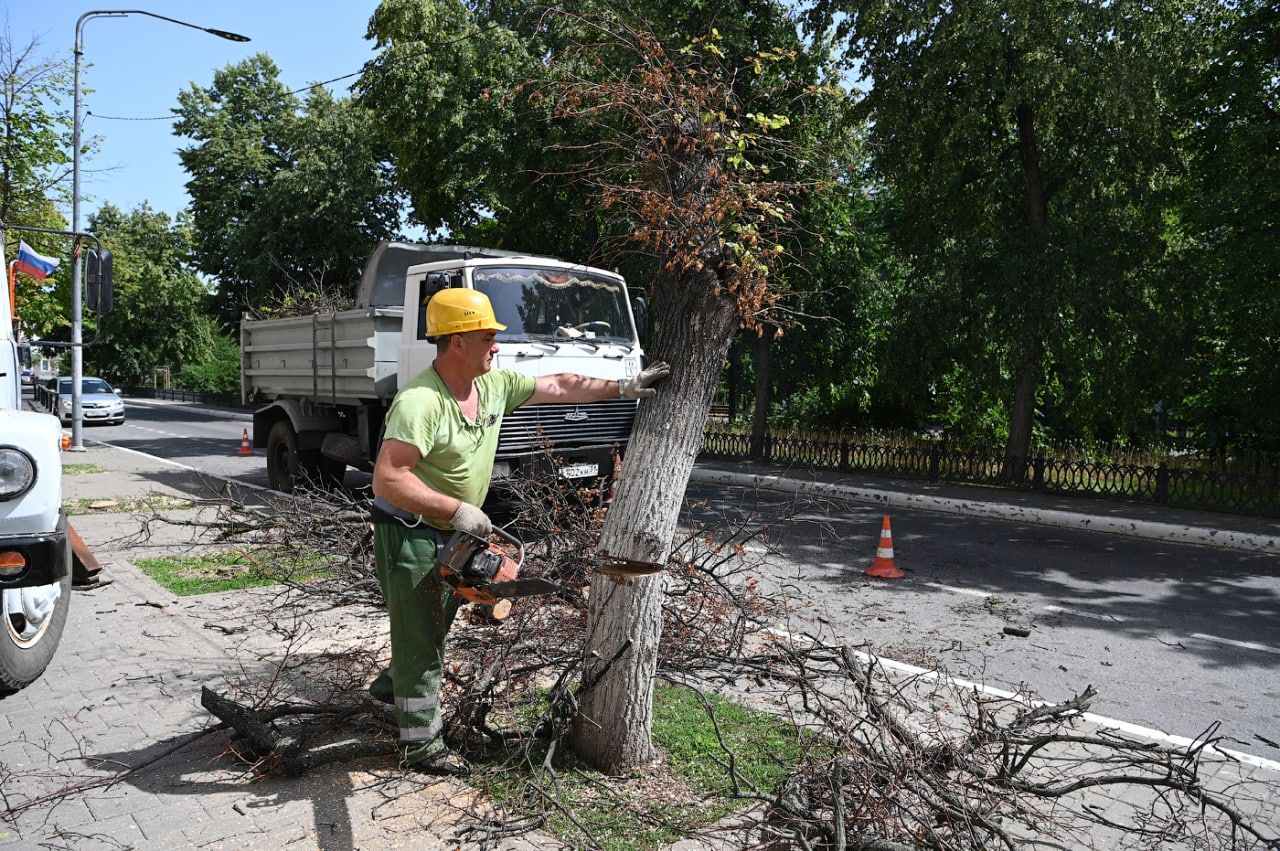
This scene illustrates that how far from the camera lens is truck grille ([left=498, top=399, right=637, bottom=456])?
823 cm

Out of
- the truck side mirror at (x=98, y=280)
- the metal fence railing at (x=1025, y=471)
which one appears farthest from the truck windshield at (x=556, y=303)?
the metal fence railing at (x=1025, y=471)

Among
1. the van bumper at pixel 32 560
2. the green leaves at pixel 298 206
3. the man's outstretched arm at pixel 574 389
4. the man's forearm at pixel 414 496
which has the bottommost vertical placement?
the van bumper at pixel 32 560

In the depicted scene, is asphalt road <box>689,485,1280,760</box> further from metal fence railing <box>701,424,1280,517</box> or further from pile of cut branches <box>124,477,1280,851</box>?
metal fence railing <box>701,424,1280,517</box>

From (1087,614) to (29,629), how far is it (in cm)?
706

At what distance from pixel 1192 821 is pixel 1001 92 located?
12436 mm

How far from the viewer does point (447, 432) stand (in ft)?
11.5

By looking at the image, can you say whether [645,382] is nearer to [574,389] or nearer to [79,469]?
[574,389]

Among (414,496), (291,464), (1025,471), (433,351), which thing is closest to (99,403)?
(291,464)

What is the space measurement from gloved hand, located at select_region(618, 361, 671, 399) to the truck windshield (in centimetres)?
477

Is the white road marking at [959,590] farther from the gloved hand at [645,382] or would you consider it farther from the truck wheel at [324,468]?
the truck wheel at [324,468]

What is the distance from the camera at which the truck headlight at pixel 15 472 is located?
387 cm

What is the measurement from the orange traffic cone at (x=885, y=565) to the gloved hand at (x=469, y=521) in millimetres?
5510

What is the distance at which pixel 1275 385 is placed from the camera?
13492mm

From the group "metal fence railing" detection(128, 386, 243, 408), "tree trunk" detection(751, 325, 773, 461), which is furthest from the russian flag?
"metal fence railing" detection(128, 386, 243, 408)
